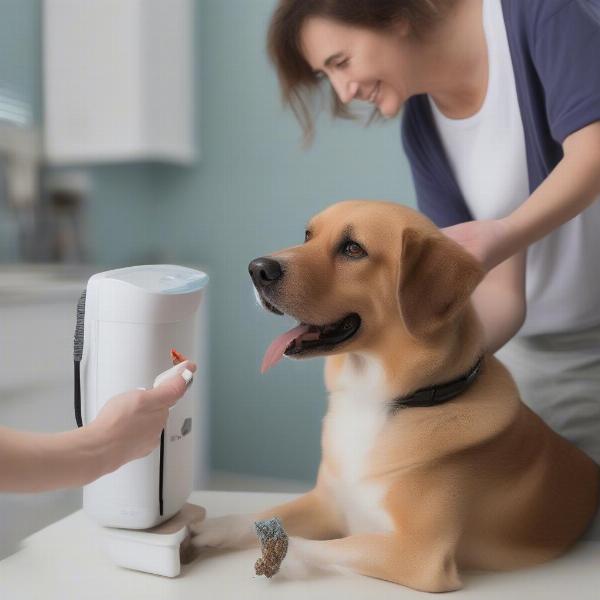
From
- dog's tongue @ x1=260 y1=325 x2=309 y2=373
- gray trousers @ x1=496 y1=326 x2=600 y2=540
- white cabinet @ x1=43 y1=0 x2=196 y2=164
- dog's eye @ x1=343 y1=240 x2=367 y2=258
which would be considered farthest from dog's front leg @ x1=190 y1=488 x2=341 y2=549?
white cabinet @ x1=43 y1=0 x2=196 y2=164

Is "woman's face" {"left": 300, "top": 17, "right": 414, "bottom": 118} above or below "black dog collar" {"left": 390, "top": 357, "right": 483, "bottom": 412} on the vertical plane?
above

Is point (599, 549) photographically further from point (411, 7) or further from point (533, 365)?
point (411, 7)

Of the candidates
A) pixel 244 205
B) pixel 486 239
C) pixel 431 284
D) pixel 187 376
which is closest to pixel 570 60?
pixel 486 239

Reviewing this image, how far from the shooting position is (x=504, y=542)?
0.94m

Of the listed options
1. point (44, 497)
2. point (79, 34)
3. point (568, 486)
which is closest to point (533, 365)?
point (568, 486)

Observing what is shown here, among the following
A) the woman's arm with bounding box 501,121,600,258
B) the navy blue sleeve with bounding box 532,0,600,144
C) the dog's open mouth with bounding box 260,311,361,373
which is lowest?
the dog's open mouth with bounding box 260,311,361,373

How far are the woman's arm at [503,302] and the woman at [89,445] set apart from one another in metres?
0.63

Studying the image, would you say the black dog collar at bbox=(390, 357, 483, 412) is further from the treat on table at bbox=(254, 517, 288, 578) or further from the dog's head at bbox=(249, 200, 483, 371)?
the treat on table at bbox=(254, 517, 288, 578)

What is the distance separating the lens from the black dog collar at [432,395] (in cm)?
95

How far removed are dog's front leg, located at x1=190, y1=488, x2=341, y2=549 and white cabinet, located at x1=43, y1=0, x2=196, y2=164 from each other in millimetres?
2345

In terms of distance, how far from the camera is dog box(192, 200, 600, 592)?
889 mm

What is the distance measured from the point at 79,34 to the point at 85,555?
2697 millimetres

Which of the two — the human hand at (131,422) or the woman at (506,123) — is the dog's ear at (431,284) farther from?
the human hand at (131,422)

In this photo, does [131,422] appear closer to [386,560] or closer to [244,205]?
[386,560]
